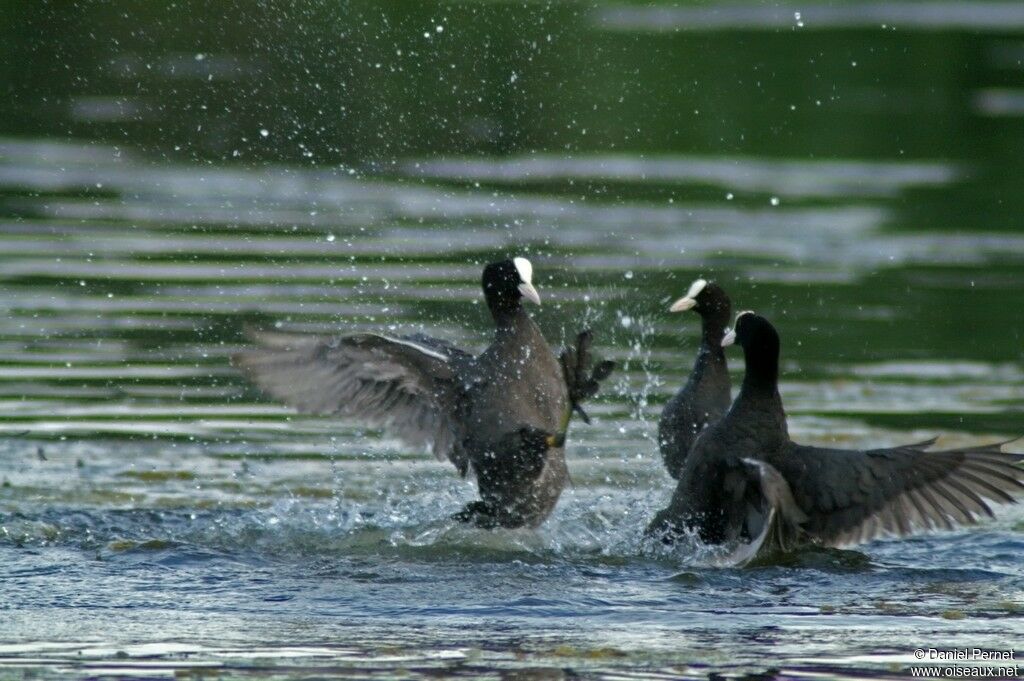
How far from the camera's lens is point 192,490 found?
288 inches

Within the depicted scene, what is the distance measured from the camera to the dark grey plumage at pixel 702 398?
719cm

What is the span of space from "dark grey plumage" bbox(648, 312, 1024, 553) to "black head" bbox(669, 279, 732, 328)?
1.08 meters

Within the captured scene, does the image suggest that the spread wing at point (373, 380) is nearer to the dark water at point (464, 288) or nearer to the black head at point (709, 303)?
the dark water at point (464, 288)

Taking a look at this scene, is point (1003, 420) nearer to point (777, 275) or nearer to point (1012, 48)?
point (777, 275)

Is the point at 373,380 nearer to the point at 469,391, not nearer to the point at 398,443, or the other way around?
the point at 469,391

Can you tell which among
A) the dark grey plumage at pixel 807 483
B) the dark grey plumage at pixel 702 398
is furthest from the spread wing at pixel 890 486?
the dark grey plumage at pixel 702 398

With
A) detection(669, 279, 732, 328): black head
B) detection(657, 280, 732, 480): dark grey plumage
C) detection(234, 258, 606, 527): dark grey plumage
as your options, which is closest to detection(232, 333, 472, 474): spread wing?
detection(234, 258, 606, 527): dark grey plumage

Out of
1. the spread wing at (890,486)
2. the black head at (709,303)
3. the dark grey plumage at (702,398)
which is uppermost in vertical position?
the black head at (709,303)

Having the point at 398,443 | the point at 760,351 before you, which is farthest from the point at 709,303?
the point at 398,443

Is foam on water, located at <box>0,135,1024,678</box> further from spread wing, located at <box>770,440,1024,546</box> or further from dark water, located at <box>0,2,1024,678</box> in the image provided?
spread wing, located at <box>770,440,1024,546</box>

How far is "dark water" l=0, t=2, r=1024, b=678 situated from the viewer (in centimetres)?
554

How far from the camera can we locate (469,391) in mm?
7086

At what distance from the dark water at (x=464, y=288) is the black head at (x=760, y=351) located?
0.70 metres

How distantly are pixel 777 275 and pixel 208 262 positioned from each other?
141 inches
